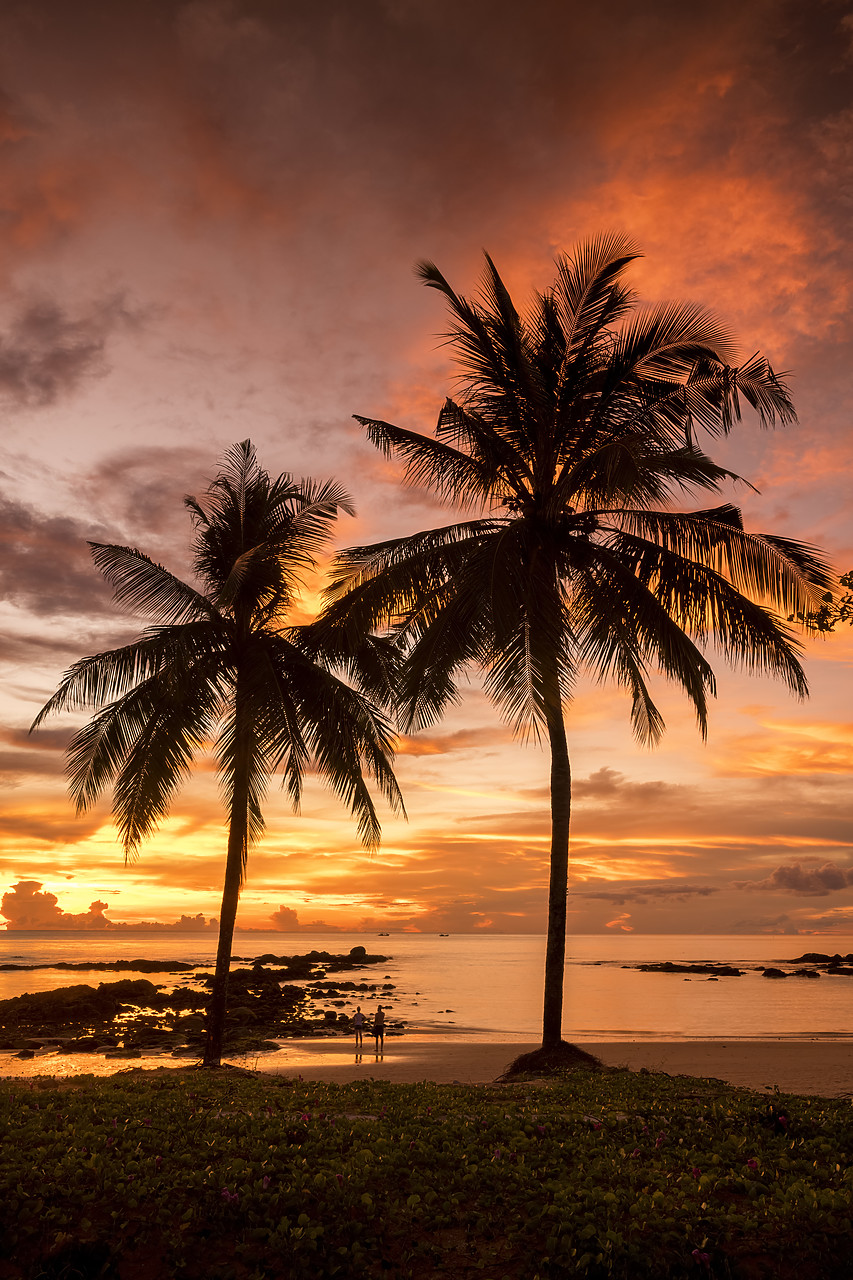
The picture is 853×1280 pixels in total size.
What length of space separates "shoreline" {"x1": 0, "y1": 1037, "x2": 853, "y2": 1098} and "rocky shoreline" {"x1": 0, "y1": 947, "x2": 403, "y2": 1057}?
2.06 meters

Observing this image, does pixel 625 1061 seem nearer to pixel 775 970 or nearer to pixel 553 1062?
pixel 553 1062

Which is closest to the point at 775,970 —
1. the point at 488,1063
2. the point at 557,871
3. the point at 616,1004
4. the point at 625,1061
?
the point at 616,1004

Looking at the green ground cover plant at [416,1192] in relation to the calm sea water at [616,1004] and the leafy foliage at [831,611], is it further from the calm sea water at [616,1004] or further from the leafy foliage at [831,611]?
the calm sea water at [616,1004]

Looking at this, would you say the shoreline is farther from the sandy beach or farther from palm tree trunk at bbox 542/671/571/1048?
palm tree trunk at bbox 542/671/571/1048

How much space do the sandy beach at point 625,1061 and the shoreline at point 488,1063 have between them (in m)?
0.02

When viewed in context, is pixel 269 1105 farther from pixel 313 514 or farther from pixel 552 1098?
pixel 313 514

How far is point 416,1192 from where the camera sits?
6.47 metres

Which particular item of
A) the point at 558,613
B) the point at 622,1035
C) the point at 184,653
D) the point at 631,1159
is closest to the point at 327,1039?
the point at 622,1035

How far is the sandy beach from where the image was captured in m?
17.3

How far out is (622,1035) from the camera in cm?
3122

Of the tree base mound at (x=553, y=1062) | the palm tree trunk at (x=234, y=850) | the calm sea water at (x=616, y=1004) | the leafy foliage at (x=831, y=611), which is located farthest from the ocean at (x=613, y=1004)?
the leafy foliage at (x=831, y=611)

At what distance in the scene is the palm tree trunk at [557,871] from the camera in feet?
49.1

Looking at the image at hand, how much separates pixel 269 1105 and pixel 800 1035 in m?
28.5

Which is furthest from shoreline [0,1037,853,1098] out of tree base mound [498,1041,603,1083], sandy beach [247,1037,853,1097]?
tree base mound [498,1041,603,1083]
